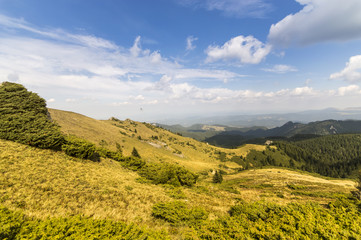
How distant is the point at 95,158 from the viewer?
87.7 ft

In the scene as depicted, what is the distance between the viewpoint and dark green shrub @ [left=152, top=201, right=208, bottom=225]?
429 inches

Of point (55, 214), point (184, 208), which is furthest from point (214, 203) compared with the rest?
point (55, 214)

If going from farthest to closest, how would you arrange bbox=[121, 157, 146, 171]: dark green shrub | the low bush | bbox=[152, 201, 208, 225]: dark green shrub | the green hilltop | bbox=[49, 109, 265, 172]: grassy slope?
bbox=[49, 109, 265, 172]: grassy slope < bbox=[121, 157, 146, 171]: dark green shrub < bbox=[152, 201, 208, 225]: dark green shrub < the green hilltop < the low bush

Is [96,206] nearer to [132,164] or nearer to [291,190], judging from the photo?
[132,164]

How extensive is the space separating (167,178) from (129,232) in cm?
1911

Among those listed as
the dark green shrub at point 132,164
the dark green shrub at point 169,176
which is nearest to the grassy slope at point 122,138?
the dark green shrub at point 132,164

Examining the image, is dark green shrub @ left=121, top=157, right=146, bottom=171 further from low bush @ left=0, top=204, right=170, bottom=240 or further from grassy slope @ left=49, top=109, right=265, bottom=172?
grassy slope @ left=49, top=109, right=265, bottom=172

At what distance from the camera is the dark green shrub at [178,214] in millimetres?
10906

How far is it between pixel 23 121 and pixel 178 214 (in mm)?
26697

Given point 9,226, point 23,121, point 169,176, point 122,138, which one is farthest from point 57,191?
point 122,138

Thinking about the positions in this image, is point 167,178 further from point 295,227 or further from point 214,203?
point 295,227

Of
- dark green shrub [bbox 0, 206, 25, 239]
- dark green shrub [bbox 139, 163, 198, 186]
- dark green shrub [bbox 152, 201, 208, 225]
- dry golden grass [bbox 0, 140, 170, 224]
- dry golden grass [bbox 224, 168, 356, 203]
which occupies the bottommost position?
dry golden grass [bbox 224, 168, 356, 203]

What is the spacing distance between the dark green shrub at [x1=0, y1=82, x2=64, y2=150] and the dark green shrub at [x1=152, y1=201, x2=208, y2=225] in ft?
68.0

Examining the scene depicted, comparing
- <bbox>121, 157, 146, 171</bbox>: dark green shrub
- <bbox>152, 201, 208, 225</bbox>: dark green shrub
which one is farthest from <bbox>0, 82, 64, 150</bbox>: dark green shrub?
<bbox>152, 201, 208, 225</bbox>: dark green shrub
